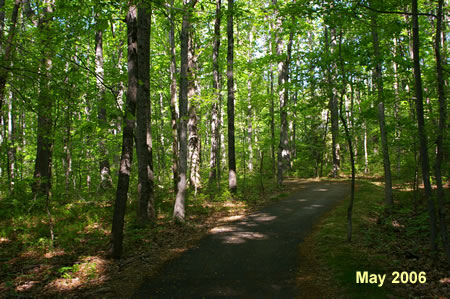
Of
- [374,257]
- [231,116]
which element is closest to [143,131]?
[231,116]

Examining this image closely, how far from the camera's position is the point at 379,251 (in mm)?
6918

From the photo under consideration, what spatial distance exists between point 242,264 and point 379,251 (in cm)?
367

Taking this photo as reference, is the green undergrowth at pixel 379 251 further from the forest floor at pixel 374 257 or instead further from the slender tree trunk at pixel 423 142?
the slender tree trunk at pixel 423 142

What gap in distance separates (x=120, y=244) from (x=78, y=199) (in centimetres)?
715

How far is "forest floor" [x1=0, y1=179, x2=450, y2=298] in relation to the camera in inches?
214

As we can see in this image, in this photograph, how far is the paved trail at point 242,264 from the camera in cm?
532

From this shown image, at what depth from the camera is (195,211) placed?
39.9 feet

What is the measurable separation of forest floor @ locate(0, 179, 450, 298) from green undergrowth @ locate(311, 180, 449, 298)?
18 mm

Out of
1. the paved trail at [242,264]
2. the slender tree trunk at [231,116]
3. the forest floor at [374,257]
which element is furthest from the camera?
the slender tree trunk at [231,116]

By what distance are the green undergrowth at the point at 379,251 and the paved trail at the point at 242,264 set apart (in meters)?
0.83

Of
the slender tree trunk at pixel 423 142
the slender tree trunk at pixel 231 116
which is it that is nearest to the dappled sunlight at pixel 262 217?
the slender tree trunk at pixel 231 116

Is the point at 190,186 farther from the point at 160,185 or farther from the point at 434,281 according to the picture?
the point at 434,281

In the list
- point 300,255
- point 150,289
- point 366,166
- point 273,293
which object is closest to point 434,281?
point 300,255

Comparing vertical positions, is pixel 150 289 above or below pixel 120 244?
below
